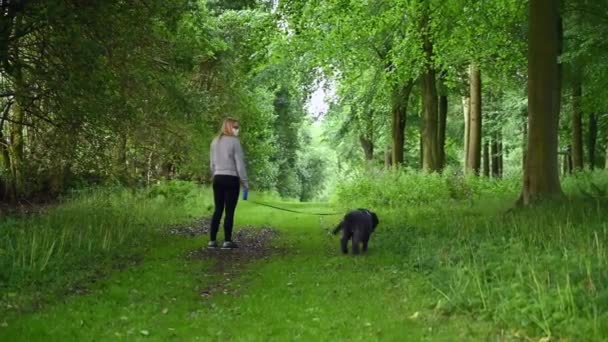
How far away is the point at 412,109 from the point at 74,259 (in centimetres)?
2491

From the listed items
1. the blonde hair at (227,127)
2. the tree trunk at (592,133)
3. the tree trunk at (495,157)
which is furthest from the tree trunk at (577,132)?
the blonde hair at (227,127)

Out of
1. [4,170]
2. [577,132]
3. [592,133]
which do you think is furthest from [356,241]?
[592,133]

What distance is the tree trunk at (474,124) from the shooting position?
22.4m

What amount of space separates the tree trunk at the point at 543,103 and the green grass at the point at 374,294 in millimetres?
1805

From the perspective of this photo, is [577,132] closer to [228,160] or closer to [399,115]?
[399,115]

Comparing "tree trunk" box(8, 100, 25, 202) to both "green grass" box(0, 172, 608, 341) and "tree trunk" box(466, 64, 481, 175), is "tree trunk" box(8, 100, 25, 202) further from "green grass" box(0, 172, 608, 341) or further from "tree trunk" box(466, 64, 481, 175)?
"tree trunk" box(466, 64, 481, 175)

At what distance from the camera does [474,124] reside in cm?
2248

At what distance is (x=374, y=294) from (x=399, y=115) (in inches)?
869

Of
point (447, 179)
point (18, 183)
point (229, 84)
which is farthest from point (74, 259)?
point (229, 84)

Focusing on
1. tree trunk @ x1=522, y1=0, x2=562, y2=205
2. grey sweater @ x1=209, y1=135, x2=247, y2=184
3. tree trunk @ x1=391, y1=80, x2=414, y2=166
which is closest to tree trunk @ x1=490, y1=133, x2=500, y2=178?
tree trunk @ x1=391, y1=80, x2=414, y2=166

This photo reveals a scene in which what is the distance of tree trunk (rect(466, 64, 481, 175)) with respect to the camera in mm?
22359

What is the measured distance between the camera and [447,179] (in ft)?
62.6

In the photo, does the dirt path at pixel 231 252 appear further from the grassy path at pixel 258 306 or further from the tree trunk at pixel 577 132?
the tree trunk at pixel 577 132

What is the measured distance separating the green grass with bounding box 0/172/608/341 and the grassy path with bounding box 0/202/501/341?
0.05ft
